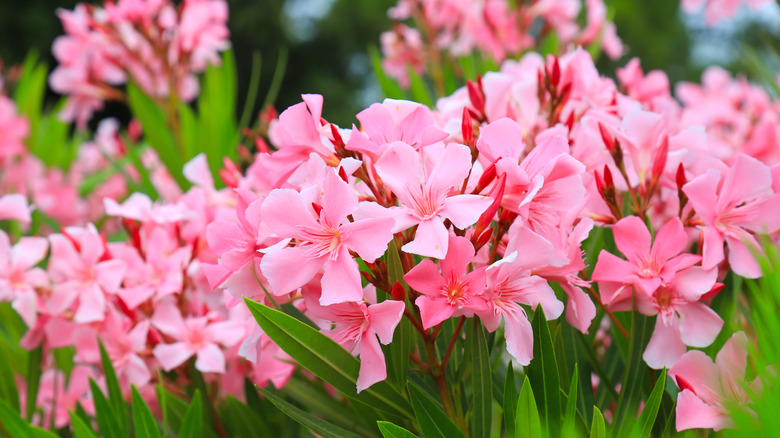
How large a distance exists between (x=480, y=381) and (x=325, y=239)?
164 millimetres

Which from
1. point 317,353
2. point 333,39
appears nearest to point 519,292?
point 317,353

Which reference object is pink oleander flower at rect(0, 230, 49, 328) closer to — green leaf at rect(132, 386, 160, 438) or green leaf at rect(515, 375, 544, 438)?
green leaf at rect(132, 386, 160, 438)

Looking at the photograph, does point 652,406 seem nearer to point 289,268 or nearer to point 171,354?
point 289,268

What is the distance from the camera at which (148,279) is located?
2.61 ft

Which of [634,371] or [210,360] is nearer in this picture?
[634,371]

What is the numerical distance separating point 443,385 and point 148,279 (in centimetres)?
43

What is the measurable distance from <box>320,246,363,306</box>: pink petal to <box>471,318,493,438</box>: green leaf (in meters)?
0.10

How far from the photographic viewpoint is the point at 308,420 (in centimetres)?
52

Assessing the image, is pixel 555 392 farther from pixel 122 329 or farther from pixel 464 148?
→ pixel 122 329

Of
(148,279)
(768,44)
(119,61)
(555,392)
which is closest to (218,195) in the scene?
(148,279)

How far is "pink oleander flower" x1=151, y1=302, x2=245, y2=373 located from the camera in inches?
28.6

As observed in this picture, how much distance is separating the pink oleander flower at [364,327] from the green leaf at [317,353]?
2 centimetres

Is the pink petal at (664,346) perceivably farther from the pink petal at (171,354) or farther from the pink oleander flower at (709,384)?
the pink petal at (171,354)

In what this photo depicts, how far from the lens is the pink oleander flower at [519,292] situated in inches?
18.2
